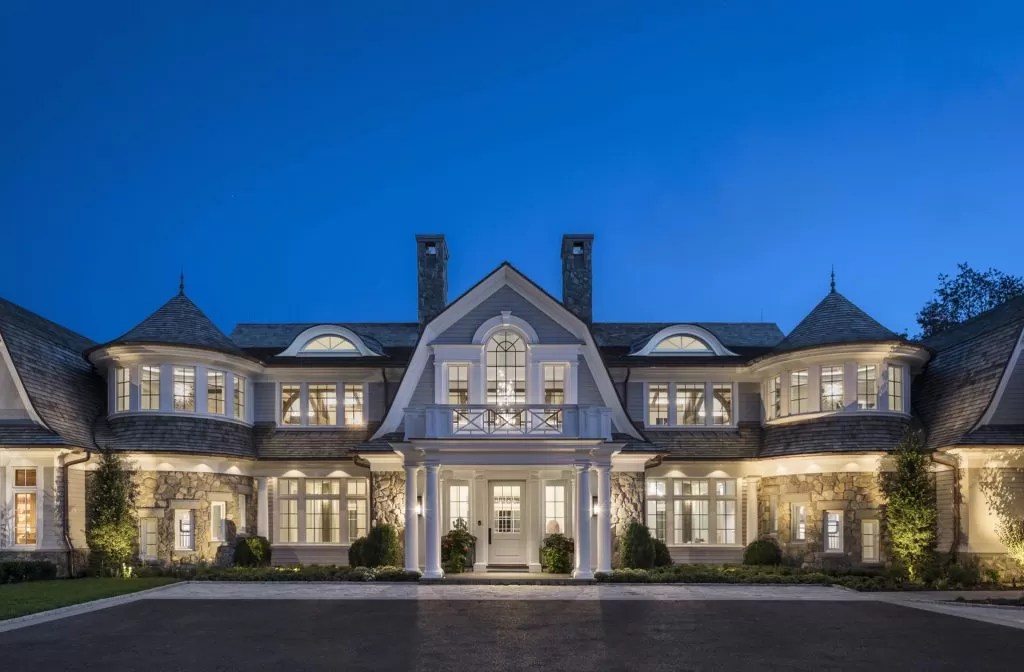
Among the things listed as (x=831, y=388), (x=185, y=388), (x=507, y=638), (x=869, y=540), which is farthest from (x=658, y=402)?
(x=507, y=638)

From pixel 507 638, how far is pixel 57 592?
10585 mm

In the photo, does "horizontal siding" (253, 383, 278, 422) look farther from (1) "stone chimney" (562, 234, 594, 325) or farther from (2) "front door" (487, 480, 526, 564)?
(1) "stone chimney" (562, 234, 594, 325)

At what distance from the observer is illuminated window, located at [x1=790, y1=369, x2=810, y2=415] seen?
24969 mm

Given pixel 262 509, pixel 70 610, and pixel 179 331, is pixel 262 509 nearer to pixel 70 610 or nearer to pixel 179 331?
pixel 179 331

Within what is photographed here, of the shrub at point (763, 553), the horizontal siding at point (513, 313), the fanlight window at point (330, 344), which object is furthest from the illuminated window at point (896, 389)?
the fanlight window at point (330, 344)

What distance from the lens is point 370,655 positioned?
11727 mm

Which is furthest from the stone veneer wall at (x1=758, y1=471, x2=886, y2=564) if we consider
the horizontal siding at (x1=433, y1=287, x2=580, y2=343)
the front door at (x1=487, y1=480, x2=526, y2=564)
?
the horizontal siding at (x1=433, y1=287, x2=580, y2=343)

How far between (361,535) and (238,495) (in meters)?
3.50

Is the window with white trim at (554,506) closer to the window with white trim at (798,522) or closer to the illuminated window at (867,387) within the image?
the window with white trim at (798,522)

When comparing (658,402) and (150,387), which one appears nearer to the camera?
(150,387)

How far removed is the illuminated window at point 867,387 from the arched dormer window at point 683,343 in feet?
12.6

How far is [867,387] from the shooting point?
79.6ft

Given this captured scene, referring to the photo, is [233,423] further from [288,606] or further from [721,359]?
[721,359]

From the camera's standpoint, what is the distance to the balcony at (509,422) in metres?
22.0
